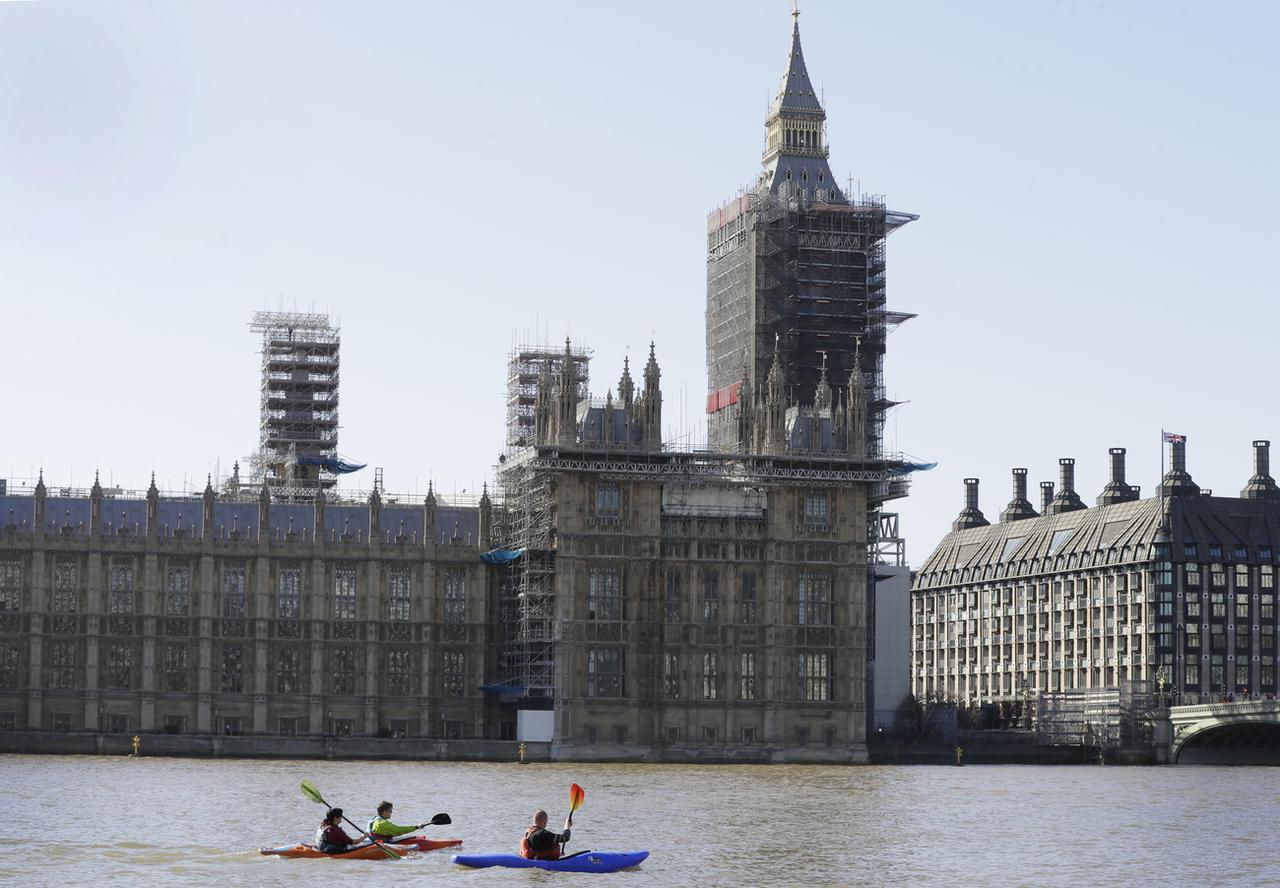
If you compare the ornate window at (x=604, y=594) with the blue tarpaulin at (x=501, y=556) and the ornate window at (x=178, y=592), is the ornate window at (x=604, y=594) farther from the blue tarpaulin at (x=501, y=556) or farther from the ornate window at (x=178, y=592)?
the ornate window at (x=178, y=592)

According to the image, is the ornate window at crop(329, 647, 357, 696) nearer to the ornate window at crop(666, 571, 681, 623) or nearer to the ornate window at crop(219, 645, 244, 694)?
the ornate window at crop(219, 645, 244, 694)

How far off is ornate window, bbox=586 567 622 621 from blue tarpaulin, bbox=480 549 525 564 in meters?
6.20

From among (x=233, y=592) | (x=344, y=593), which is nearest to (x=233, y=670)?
(x=233, y=592)

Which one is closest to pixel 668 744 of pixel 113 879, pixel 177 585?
pixel 177 585

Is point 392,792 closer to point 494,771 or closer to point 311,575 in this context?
point 494,771

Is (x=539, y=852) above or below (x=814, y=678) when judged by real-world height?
below

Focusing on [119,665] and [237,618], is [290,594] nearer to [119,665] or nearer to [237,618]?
[237,618]

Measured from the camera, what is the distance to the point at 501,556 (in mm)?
190500

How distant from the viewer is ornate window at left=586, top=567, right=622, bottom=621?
18775 centimetres

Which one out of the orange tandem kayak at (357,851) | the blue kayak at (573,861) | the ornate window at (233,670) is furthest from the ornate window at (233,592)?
the blue kayak at (573,861)

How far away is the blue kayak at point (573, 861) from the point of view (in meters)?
84.2

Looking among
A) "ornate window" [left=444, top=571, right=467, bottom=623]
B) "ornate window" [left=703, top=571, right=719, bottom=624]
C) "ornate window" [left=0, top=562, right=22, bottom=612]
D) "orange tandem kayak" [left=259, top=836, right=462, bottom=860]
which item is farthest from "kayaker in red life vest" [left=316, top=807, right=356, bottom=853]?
"ornate window" [left=0, top=562, right=22, bottom=612]

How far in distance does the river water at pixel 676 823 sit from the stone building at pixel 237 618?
67.6 feet

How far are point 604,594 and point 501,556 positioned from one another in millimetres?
9258
